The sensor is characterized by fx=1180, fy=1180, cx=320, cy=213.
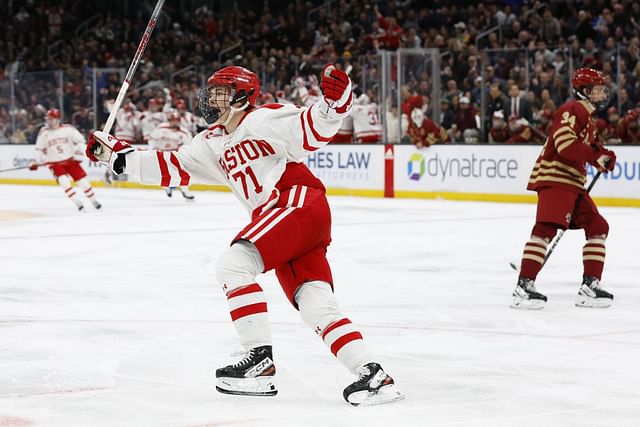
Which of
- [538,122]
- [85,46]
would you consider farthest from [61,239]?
[85,46]

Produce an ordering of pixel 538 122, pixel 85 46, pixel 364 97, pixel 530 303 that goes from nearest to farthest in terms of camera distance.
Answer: pixel 530 303, pixel 538 122, pixel 364 97, pixel 85 46

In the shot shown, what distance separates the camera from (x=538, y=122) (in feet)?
43.9

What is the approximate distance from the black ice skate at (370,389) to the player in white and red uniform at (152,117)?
1434cm

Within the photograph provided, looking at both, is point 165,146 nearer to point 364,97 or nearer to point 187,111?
point 187,111

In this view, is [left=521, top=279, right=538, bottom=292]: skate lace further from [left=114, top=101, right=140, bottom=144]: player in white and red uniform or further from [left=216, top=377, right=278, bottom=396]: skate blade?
[left=114, top=101, right=140, bottom=144]: player in white and red uniform

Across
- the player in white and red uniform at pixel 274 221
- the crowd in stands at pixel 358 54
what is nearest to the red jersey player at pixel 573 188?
the player in white and red uniform at pixel 274 221

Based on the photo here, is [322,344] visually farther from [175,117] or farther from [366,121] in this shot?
[175,117]

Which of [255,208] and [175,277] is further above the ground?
[255,208]

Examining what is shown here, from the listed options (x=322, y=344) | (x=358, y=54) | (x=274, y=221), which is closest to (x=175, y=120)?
(x=358, y=54)

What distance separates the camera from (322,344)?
475 cm

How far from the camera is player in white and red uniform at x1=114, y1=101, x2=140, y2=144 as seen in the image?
18.4 metres

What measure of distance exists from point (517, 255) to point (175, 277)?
256 centimetres

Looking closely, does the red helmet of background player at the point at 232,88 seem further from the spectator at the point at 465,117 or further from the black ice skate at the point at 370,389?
the spectator at the point at 465,117

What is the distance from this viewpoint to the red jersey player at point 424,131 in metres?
14.2
